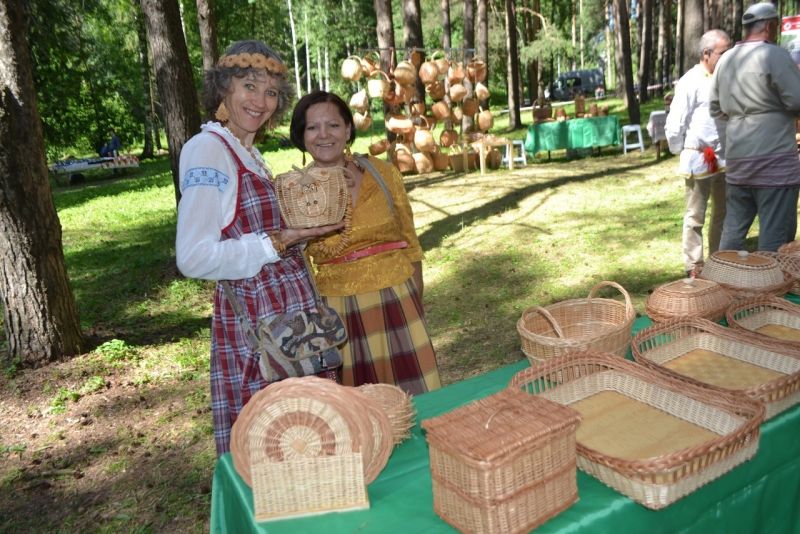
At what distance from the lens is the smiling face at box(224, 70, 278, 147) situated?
1952 mm

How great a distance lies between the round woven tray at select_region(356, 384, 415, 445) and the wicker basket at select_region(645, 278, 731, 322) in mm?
1121

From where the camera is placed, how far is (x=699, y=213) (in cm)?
485

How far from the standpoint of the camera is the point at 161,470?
3.35 m

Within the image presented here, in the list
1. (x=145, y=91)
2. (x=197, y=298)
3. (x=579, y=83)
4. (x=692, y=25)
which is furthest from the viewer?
(x=579, y=83)

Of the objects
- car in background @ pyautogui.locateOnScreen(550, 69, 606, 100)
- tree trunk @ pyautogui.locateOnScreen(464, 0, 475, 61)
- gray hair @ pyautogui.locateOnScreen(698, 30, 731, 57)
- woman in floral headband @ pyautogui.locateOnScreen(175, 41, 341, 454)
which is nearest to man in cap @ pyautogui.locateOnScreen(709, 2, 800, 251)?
gray hair @ pyautogui.locateOnScreen(698, 30, 731, 57)

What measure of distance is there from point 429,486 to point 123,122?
1120 inches

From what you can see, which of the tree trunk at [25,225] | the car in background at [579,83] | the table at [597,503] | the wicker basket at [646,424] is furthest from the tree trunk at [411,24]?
the car in background at [579,83]

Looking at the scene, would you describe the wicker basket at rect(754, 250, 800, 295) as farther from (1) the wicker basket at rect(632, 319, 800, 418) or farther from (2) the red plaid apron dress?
(2) the red plaid apron dress

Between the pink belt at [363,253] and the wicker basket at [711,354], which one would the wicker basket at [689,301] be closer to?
the wicker basket at [711,354]

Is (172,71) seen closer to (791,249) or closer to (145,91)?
(791,249)

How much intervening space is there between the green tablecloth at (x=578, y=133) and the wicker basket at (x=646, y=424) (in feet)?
36.9

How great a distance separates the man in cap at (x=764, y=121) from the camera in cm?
354

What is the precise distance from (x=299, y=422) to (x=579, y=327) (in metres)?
1.37

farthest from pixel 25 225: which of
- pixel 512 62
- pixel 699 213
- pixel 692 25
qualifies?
pixel 512 62
